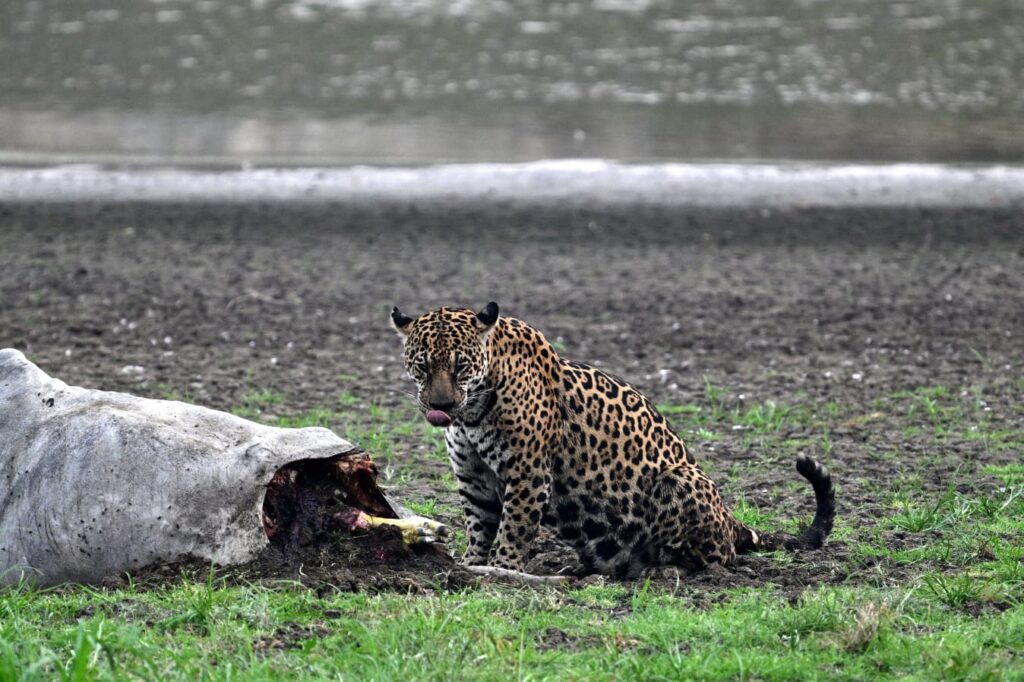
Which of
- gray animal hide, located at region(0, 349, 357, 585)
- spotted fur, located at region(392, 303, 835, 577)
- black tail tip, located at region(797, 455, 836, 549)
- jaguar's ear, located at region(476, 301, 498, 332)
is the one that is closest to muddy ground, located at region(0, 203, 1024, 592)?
black tail tip, located at region(797, 455, 836, 549)

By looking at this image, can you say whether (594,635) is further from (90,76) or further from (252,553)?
(90,76)

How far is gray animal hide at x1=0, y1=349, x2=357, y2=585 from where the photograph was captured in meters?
6.31

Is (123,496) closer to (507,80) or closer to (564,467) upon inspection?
(564,467)

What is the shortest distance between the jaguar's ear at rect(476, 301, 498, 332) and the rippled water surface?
12.6m

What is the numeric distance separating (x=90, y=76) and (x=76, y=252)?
1111 cm

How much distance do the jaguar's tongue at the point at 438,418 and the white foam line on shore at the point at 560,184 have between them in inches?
422

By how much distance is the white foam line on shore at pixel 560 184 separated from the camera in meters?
17.3

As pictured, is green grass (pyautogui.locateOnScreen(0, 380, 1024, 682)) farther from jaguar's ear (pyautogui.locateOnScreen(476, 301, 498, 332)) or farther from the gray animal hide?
jaguar's ear (pyautogui.locateOnScreen(476, 301, 498, 332))

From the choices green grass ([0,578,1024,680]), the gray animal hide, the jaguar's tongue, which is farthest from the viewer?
the jaguar's tongue

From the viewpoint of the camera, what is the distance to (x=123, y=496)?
6.30 m

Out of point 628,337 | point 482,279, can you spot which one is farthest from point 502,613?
point 482,279

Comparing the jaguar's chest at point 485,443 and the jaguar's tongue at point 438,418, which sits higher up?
the jaguar's tongue at point 438,418

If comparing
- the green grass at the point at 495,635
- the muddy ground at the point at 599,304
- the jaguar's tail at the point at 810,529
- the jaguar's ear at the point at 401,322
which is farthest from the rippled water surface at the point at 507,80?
the green grass at the point at 495,635

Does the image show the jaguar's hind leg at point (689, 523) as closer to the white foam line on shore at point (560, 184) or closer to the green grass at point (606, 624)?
the green grass at point (606, 624)
